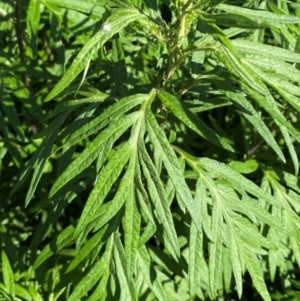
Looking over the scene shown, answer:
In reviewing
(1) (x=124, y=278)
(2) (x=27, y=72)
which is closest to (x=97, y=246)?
(1) (x=124, y=278)

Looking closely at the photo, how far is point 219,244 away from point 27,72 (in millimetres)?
1108

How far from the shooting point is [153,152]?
6.61 feet

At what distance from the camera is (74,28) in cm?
230

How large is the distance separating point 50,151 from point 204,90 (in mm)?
563

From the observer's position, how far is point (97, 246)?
200 centimetres

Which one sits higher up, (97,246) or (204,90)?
(204,90)

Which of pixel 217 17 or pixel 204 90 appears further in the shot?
pixel 204 90

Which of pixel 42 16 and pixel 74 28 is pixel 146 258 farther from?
pixel 42 16

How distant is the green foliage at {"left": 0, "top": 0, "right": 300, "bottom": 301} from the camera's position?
154 cm

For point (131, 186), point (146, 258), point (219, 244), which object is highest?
point (131, 186)

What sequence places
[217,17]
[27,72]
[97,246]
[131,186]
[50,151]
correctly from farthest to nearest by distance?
1. [27,72]
2. [97,246]
3. [50,151]
4. [131,186]
5. [217,17]

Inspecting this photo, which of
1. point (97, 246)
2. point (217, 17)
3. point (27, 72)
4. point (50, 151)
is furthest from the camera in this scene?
point (27, 72)

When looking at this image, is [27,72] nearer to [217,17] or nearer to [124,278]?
[124,278]

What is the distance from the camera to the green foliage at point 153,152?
1.54 meters
